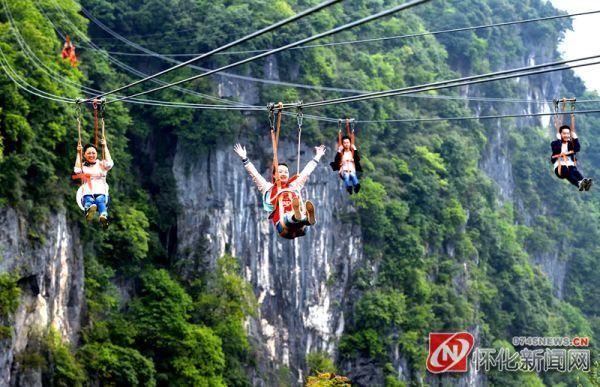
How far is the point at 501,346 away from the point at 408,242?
12.0 metres

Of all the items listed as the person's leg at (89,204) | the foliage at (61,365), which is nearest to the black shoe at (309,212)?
the person's leg at (89,204)

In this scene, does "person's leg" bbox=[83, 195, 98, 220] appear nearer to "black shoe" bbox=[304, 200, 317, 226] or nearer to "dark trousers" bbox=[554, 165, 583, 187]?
"black shoe" bbox=[304, 200, 317, 226]

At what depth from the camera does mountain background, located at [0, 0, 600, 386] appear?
25.8 m

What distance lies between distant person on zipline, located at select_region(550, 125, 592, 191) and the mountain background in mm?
9789

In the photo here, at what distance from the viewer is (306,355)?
128 feet

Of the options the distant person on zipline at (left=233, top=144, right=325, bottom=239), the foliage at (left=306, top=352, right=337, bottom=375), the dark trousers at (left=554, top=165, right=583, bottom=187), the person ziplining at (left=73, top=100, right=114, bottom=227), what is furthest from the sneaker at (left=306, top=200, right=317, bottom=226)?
the foliage at (left=306, top=352, right=337, bottom=375)

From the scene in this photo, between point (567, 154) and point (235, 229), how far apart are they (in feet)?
79.9

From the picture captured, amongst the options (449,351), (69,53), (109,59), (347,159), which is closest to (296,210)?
(347,159)

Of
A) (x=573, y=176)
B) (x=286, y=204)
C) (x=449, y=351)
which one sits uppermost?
(x=449, y=351)

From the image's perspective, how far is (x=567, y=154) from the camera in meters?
14.6

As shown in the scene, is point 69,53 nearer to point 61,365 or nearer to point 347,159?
point 61,365

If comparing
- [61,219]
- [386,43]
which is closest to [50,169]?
[61,219]

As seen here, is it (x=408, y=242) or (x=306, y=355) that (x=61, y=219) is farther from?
(x=408, y=242)

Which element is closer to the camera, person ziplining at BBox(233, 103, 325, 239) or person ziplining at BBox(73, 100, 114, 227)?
person ziplining at BBox(233, 103, 325, 239)
